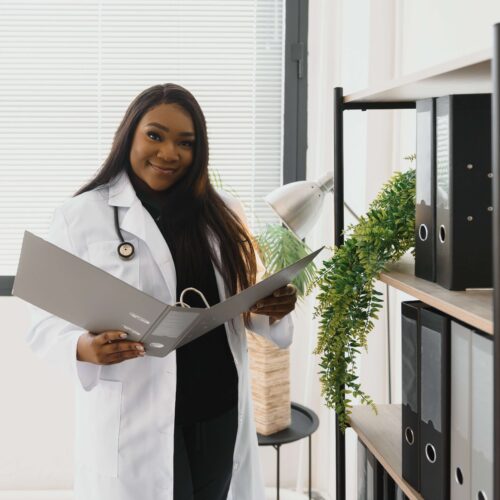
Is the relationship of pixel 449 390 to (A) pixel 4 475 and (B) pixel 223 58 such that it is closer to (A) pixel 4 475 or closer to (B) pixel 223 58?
(B) pixel 223 58

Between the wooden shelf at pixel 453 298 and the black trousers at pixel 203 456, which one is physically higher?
the wooden shelf at pixel 453 298

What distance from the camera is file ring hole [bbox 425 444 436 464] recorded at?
3.49ft

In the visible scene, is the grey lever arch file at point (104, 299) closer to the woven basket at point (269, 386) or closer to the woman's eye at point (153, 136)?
the woman's eye at point (153, 136)

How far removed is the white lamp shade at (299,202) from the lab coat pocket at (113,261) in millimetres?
347

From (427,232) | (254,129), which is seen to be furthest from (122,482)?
(254,129)

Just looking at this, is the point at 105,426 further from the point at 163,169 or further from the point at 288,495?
the point at 288,495

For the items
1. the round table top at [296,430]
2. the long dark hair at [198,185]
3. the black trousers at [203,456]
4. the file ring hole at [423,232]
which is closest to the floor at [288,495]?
the round table top at [296,430]

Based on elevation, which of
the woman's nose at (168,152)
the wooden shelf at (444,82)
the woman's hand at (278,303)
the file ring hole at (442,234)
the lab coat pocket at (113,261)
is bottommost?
the woman's hand at (278,303)

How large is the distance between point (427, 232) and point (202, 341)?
652 millimetres

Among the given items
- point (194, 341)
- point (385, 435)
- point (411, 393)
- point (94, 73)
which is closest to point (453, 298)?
point (411, 393)

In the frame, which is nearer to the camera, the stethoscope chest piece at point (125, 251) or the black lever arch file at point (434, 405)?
the black lever arch file at point (434, 405)

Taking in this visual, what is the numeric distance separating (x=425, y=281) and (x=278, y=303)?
0.45 m

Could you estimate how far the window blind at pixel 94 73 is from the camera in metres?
2.72

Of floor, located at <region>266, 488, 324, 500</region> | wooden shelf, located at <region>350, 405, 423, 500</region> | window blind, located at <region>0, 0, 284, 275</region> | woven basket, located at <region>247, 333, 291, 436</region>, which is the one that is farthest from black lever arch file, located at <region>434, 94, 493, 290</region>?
floor, located at <region>266, 488, 324, 500</region>
